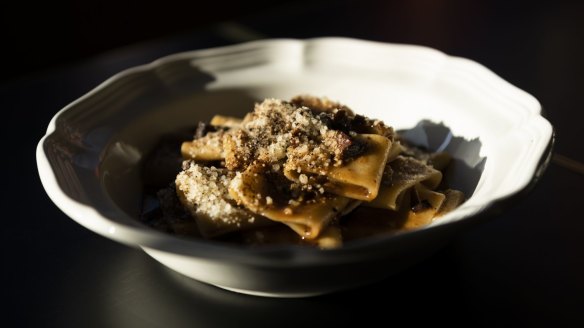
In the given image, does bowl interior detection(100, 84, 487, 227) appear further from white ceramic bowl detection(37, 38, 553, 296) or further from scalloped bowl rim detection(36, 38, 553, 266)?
scalloped bowl rim detection(36, 38, 553, 266)

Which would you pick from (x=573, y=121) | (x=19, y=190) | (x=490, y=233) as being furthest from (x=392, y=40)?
(x=19, y=190)

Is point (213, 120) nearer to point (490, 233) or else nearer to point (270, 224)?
point (270, 224)

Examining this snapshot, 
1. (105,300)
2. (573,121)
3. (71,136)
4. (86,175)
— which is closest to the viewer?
(105,300)

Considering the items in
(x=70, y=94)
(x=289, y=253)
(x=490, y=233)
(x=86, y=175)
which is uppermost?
(x=289, y=253)

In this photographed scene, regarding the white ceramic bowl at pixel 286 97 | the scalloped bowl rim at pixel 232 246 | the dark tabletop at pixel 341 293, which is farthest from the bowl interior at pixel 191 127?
the scalloped bowl rim at pixel 232 246

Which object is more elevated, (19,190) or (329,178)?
(329,178)

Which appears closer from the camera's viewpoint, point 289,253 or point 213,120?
point 289,253

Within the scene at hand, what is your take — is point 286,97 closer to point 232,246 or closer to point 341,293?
point 341,293
